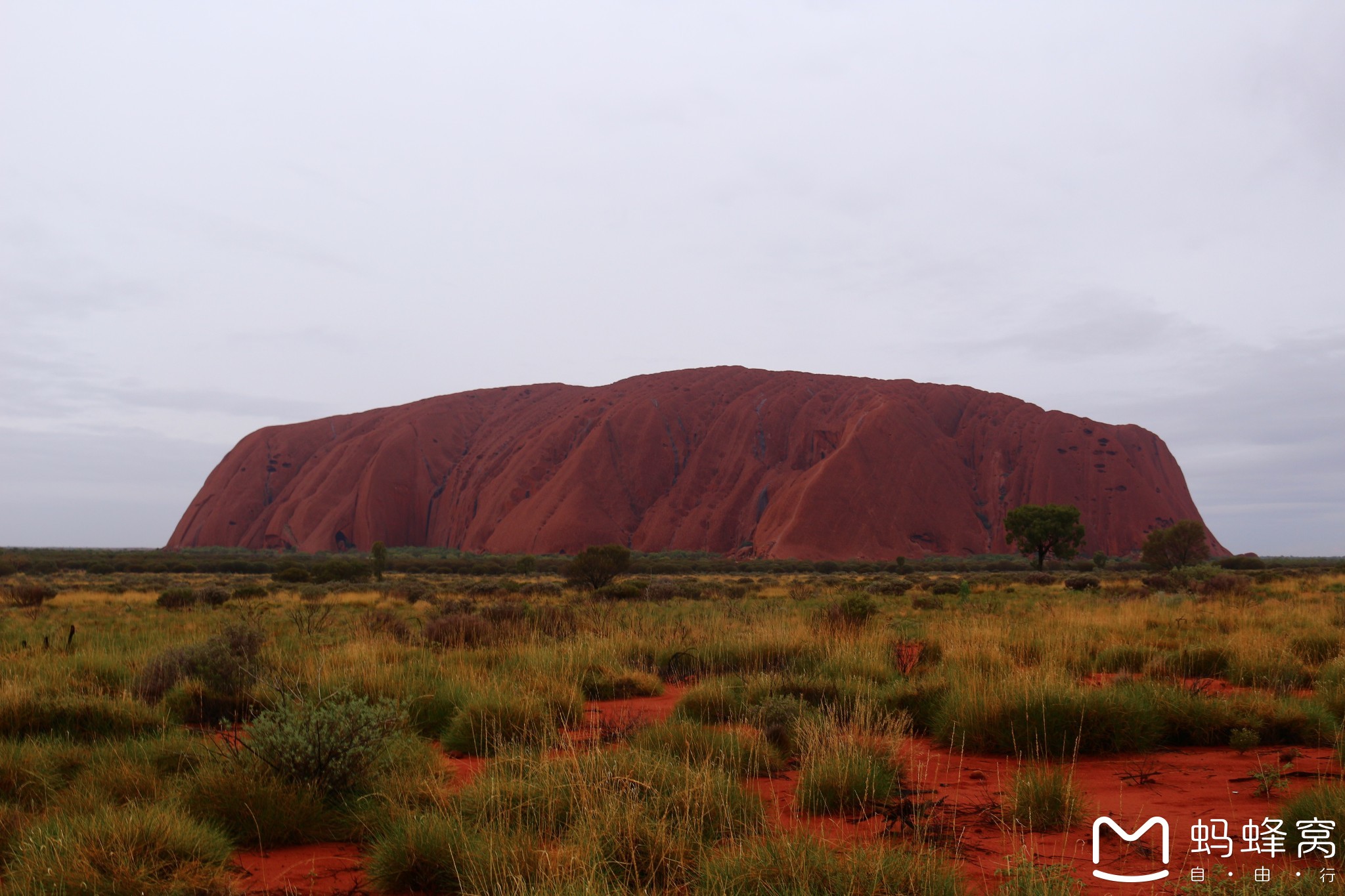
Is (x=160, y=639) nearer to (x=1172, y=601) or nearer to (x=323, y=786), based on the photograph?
(x=323, y=786)

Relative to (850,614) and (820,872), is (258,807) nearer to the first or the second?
(820,872)

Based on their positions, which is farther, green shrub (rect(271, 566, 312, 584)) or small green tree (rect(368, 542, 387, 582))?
small green tree (rect(368, 542, 387, 582))

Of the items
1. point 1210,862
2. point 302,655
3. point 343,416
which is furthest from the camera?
point 343,416

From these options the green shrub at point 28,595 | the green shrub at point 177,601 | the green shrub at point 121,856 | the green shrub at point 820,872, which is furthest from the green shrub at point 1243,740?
the green shrub at point 28,595

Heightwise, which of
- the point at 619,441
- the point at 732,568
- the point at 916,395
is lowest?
the point at 732,568

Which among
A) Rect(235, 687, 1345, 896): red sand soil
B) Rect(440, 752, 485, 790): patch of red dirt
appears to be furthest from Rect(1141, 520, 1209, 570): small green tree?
Rect(440, 752, 485, 790): patch of red dirt

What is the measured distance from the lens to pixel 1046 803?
4.37m

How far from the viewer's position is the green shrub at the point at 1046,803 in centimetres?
431

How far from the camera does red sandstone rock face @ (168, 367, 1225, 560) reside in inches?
Answer: 2808

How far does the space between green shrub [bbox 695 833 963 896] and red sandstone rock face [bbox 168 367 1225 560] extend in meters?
62.0

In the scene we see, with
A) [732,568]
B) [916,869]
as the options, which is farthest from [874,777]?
[732,568]

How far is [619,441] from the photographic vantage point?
83.8 metres

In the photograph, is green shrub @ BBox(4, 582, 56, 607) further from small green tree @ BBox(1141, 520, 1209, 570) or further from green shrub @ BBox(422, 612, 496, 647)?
small green tree @ BBox(1141, 520, 1209, 570)

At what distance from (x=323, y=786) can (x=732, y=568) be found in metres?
46.4
